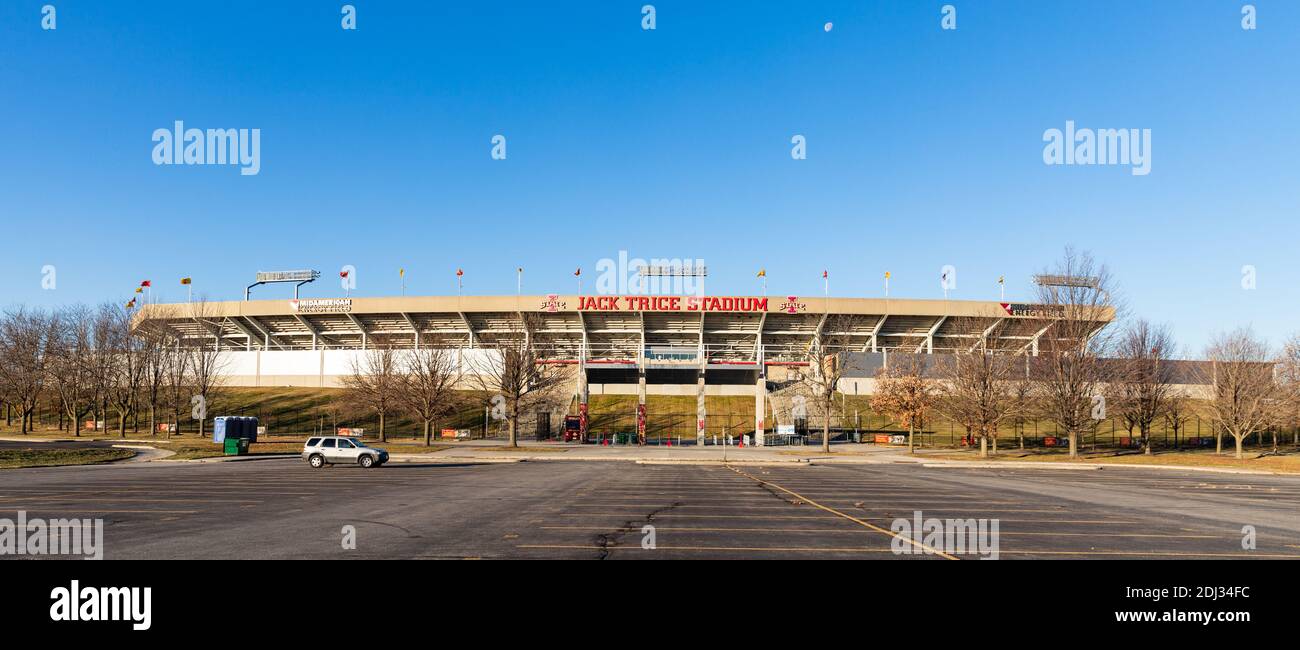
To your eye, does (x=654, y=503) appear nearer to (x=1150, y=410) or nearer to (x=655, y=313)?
(x=1150, y=410)

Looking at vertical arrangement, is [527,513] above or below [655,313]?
below

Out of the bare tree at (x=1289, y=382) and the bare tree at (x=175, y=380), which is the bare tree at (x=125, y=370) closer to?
the bare tree at (x=175, y=380)

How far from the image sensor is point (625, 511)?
689 inches

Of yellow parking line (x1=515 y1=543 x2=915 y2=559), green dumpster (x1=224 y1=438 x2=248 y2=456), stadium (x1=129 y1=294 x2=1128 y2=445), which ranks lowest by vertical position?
green dumpster (x1=224 y1=438 x2=248 y2=456)

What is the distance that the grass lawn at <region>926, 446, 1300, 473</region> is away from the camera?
3988 centimetres

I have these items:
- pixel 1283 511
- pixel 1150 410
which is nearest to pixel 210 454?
pixel 1283 511

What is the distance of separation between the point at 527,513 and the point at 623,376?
202 ft

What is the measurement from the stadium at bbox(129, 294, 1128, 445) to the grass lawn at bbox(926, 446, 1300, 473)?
28.4 metres

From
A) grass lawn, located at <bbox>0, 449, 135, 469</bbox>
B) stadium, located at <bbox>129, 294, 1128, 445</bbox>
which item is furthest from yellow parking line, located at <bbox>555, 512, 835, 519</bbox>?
stadium, located at <bbox>129, 294, 1128, 445</bbox>

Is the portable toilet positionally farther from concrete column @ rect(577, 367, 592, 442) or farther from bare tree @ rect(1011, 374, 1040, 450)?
bare tree @ rect(1011, 374, 1040, 450)
